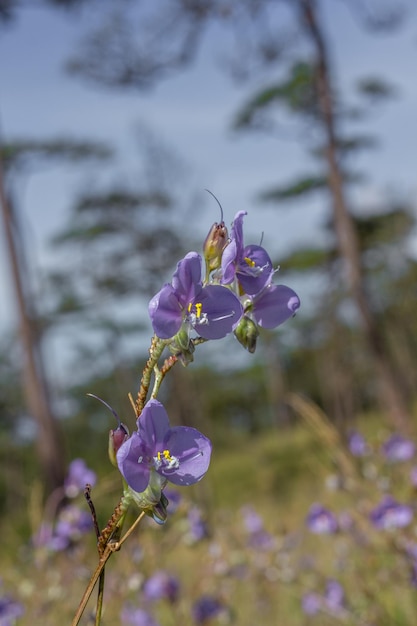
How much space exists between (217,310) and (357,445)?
191cm

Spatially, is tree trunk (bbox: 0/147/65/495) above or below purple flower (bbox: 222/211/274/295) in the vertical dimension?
below

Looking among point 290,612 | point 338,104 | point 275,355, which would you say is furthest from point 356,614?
point 275,355

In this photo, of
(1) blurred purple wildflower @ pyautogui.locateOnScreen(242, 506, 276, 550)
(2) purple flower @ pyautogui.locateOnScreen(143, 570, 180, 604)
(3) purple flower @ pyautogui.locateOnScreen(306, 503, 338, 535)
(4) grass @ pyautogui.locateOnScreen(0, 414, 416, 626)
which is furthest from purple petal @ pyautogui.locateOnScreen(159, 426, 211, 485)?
(1) blurred purple wildflower @ pyautogui.locateOnScreen(242, 506, 276, 550)

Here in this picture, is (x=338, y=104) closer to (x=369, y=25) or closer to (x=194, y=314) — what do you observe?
(x=369, y=25)

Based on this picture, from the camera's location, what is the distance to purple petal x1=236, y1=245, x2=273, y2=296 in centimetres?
89

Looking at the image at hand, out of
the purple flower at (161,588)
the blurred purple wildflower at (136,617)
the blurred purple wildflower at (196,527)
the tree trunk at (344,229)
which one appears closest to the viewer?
the blurred purple wildflower at (196,527)

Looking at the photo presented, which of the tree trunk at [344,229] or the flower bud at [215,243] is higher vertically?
the flower bud at [215,243]

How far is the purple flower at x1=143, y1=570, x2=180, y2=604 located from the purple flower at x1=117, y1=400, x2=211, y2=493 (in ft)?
5.35

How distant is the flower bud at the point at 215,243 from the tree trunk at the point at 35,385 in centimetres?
989

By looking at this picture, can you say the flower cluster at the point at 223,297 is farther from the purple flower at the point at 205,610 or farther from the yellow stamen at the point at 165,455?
the purple flower at the point at 205,610

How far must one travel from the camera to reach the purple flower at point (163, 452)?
0.78 meters

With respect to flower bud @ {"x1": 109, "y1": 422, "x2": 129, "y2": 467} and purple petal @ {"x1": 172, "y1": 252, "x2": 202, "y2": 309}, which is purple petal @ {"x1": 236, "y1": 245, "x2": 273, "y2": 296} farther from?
flower bud @ {"x1": 109, "y1": 422, "x2": 129, "y2": 467}

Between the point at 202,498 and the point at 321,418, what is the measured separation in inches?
445

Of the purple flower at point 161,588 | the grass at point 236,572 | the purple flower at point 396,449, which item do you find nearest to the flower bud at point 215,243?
the grass at point 236,572
